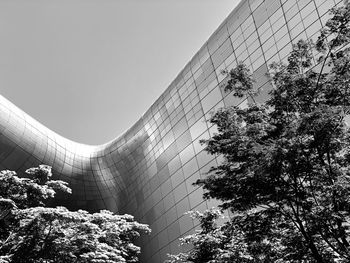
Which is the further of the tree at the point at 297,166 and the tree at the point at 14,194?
the tree at the point at 14,194

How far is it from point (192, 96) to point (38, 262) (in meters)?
22.0

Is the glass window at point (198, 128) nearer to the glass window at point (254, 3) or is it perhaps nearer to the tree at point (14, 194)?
the glass window at point (254, 3)

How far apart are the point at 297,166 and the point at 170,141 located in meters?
25.4

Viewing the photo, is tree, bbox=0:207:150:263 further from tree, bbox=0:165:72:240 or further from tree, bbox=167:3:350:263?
tree, bbox=167:3:350:263

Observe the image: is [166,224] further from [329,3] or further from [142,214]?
[329,3]

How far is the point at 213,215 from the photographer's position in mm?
15258

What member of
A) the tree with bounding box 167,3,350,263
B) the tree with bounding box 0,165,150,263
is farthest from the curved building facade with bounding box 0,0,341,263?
the tree with bounding box 167,3,350,263

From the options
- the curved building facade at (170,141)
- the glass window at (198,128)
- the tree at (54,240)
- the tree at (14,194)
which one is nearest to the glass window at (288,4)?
the curved building facade at (170,141)

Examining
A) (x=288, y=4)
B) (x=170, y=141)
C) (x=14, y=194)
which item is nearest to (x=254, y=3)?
(x=288, y=4)

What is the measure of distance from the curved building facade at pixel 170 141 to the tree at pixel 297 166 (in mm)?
11506

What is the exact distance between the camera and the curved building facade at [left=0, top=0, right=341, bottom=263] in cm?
2389

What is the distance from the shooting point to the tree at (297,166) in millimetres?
7910

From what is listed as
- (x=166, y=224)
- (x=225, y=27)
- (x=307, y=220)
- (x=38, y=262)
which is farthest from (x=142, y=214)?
(x=307, y=220)

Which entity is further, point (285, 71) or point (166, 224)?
point (166, 224)
